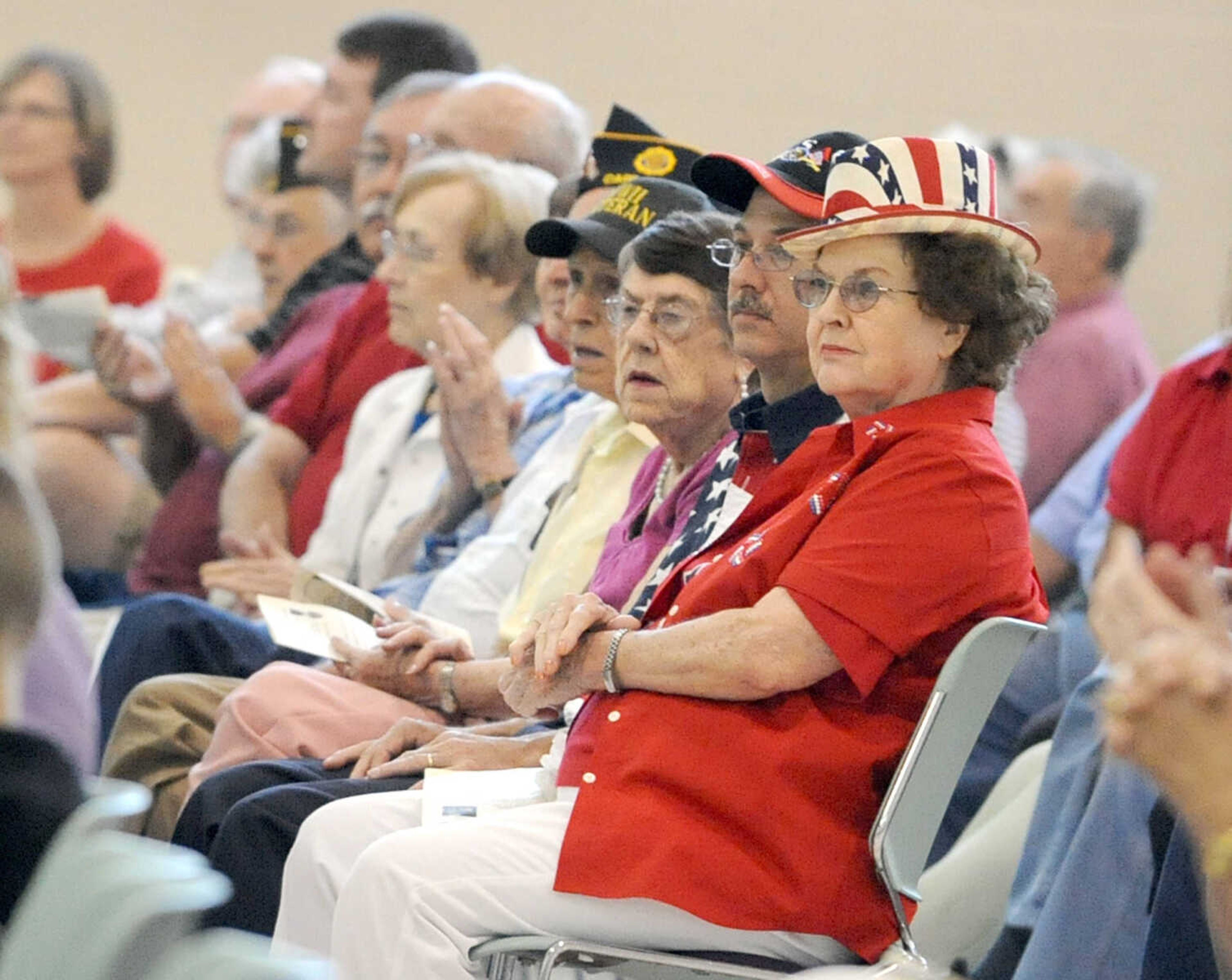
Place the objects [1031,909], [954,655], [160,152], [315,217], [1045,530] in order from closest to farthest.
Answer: [954,655]
[1031,909]
[1045,530]
[315,217]
[160,152]

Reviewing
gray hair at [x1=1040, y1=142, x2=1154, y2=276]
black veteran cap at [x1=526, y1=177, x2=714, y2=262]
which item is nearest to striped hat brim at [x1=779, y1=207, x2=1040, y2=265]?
black veteran cap at [x1=526, y1=177, x2=714, y2=262]

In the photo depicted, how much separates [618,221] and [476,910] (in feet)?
3.82

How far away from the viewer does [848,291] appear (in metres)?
2.10

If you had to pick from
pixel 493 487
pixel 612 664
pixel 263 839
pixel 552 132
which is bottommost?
pixel 263 839

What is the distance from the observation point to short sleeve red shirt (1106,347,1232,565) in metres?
2.97

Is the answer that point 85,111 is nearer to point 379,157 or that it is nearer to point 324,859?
point 379,157

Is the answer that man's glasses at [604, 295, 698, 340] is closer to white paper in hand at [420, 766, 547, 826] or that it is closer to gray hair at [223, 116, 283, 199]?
white paper in hand at [420, 766, 547, 826]

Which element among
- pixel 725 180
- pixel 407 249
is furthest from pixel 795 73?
pixel 725 180

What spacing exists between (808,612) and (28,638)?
2.85 feet

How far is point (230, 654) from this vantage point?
3.13 m

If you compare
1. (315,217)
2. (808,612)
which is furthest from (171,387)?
(808,612)

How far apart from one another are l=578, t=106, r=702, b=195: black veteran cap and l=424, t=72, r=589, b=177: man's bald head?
0.77m

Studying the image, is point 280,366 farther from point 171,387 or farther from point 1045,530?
point 1045,530

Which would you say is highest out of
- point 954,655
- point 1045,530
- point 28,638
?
point 28,638
